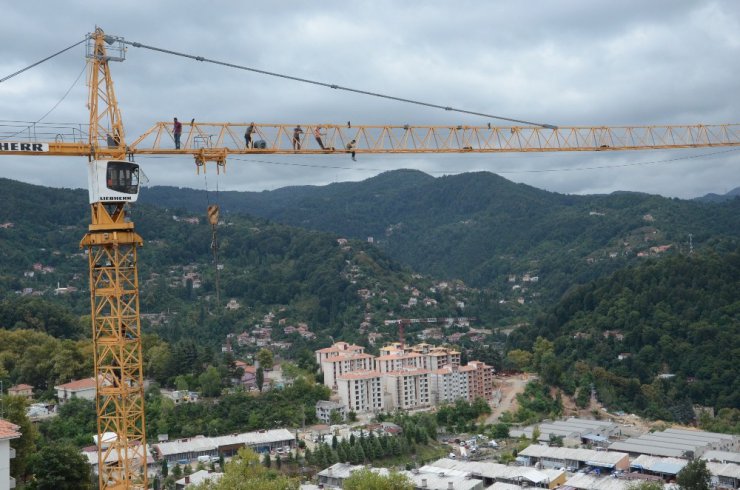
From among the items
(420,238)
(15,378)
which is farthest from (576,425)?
(420,238)

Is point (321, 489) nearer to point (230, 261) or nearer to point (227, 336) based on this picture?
point (227, 336)

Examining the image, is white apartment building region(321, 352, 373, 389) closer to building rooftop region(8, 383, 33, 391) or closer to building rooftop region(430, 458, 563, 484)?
building rooftop region(430, 458, 563, 484)

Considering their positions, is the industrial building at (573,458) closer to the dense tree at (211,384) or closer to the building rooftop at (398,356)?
the building rooftop at (398,356)

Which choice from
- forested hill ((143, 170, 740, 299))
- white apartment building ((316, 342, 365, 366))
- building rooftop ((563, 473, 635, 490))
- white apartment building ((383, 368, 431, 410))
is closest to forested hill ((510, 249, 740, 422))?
white apartment building ((383, 368, 431, 410))

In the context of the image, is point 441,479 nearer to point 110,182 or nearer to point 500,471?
point 500,471

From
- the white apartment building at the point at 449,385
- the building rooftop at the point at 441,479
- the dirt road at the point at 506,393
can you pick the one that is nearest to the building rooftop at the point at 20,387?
the building rooftop at the point at 441,479

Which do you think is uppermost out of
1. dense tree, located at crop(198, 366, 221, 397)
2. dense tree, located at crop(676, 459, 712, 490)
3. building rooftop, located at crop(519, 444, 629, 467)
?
dense tree, located at crop(198, 366, 221, 397)
